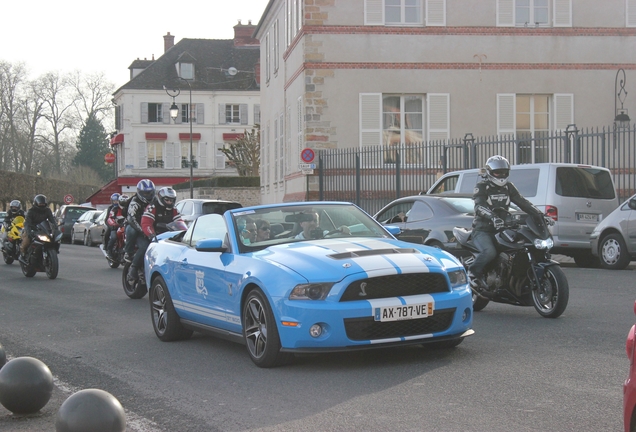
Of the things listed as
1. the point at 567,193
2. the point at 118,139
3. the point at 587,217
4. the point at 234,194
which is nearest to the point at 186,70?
the point at 118,139

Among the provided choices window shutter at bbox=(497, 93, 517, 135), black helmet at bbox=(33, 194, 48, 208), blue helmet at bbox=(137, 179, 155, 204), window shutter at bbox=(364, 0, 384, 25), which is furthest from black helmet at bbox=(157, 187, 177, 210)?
window shutter at bbox=(497, 93, 517, 135)

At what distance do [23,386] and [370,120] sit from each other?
27052mm

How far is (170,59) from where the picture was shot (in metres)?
87.6

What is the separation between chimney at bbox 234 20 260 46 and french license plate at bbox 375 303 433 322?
8576 centimetres

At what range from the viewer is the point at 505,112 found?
33.0 metres

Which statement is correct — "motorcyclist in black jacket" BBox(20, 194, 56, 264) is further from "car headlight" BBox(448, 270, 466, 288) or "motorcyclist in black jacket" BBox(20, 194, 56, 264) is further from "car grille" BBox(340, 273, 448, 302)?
"car grille" BBox(340, 273, 448, 302)

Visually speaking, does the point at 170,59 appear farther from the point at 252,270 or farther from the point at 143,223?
the point at 252,270

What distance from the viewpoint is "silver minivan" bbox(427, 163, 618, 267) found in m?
17.9

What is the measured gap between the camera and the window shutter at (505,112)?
3297cm

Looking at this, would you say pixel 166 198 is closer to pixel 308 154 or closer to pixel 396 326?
pixel 396 326

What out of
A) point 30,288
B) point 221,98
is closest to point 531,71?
point 30,288

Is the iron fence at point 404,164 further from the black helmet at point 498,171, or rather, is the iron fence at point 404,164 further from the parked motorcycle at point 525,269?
the parked motorcycle at point 525,269

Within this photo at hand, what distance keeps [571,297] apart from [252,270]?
237 inches

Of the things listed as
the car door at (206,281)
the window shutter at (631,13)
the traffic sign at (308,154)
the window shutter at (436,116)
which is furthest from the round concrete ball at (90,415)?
the window shutter at (631,13)
